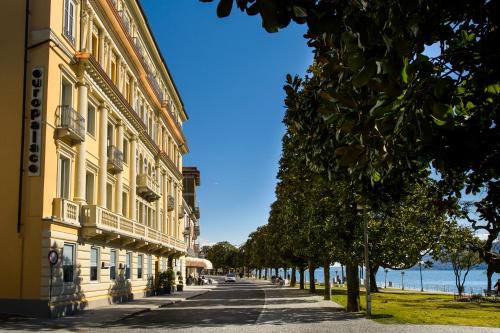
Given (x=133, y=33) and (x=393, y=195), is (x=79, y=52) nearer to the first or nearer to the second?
(x=133, y=33)

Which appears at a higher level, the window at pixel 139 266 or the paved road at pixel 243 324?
the window at pixel 139 266

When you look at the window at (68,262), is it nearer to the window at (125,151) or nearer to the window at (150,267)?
the window at (125,151)

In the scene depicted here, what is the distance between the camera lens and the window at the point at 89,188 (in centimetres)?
2836

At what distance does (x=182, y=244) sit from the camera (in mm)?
58750

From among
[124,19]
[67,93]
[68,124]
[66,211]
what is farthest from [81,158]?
[124,19]

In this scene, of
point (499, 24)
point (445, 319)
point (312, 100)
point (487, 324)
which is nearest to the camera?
point (499, 24)

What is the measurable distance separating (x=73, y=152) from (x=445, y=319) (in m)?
16.9

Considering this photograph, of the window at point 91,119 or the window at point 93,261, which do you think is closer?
the window at point 93,261

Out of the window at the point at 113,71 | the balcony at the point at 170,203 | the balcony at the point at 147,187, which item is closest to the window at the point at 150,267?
the balcony at the point at 147,187

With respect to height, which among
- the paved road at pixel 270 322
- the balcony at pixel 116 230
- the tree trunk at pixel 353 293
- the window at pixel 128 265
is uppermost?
the balcony at pixel 116 230

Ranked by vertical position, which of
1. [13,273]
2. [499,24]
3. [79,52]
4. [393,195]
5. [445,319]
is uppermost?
[79,52]

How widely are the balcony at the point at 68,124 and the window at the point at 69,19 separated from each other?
334 cm

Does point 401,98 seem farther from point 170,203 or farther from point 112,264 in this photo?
point 170,203

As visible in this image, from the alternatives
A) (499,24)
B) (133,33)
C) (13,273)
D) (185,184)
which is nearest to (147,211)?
(133,33)
